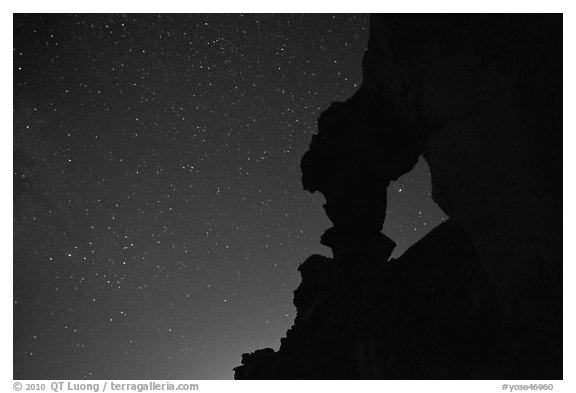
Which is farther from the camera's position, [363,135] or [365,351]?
[363,135]

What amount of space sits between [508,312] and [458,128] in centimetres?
275

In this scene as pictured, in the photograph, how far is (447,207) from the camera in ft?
19.4

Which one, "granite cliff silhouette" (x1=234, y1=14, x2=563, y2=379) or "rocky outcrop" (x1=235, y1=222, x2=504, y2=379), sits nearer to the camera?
"granite cliff silhouette" (x1=234, y1=14, x2=563, y2=379)

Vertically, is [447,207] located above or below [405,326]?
above

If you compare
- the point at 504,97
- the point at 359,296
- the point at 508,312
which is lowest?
the point at 508,312

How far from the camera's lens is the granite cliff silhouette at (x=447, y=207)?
4238 mm

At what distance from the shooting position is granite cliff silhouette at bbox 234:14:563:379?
4.24 m

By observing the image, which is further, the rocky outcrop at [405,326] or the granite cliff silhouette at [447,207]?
the rocky outcrop at [405,326]

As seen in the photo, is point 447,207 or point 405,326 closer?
point 447,207
